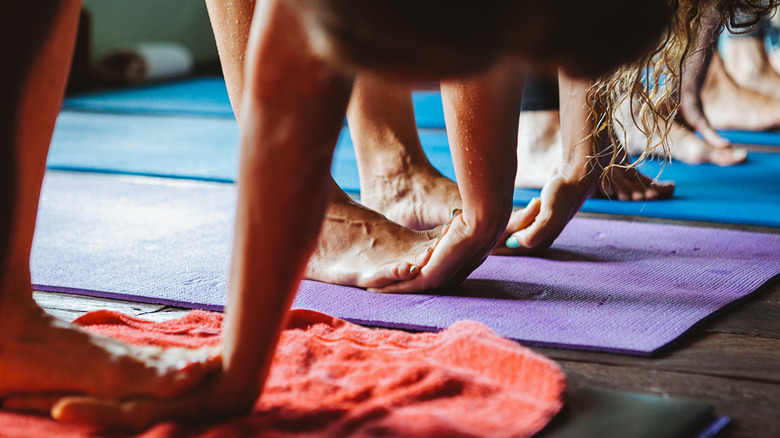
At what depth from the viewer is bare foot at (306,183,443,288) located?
46.2 inches

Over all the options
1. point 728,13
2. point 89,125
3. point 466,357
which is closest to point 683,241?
point 728,13

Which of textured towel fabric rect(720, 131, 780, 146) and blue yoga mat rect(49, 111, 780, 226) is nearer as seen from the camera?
blue yoga mat rect(49, 111, 780, 226)

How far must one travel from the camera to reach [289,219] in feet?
2.18

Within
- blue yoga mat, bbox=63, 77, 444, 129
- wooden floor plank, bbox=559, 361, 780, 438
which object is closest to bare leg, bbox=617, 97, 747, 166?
blue yoga mat, bbox=63, 77, 444, 129

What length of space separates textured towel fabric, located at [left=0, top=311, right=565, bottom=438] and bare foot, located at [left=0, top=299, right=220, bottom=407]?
0.03m

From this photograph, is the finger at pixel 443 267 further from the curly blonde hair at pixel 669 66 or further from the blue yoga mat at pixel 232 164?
the blue yoga mat at pixel 232 164

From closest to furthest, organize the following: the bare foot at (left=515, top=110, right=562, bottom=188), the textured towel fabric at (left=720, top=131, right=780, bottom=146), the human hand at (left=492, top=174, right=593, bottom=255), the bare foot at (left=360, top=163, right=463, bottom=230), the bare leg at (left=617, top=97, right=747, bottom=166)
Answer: the human hand at (left=492, top=174, right=593, bottom=255)
the bare foot at (left=360, top=163, right=463, bottom=230)
the bare foot at (left=515, top=110, right=562, bottom=188)
the bare leg at (left=617, top=97, right=747, bottom=166)
the textured towel fabric at (left=720, top=131, right=780, bottom=146)

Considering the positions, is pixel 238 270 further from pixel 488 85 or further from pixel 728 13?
pixel 728 13

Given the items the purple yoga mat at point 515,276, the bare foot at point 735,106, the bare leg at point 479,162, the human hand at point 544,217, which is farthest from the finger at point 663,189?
the bare foot at point 735,106

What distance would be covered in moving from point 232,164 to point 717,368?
5.68 feet

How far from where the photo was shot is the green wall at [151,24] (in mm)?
5445

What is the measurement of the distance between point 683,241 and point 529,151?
628mm

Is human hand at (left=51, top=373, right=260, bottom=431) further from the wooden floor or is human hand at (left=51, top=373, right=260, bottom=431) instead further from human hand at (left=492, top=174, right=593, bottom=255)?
human hand at (left=492, top=174, right=593, bottom=255)

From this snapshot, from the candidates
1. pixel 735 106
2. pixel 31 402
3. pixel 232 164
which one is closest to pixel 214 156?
pixel 232 164
